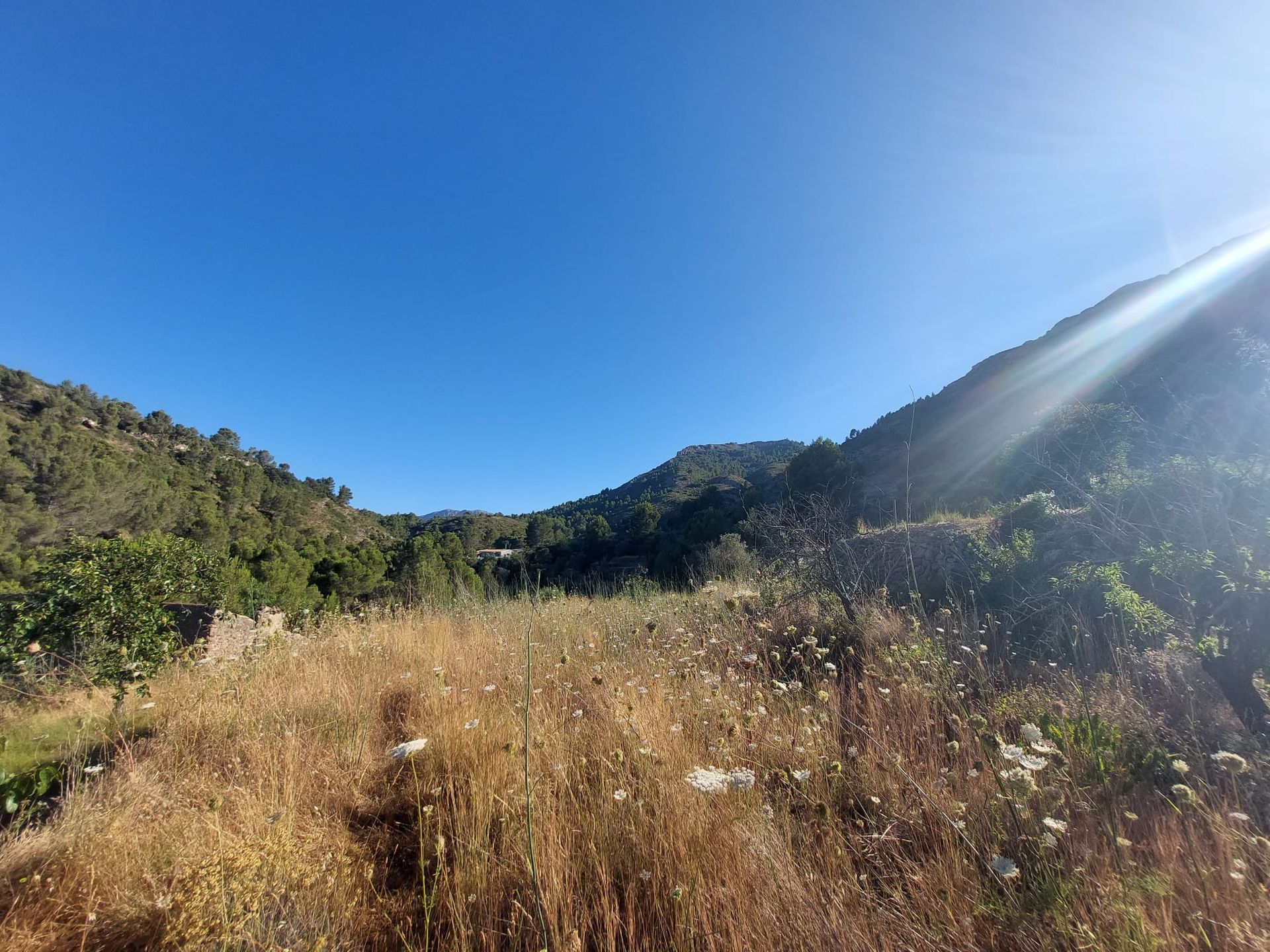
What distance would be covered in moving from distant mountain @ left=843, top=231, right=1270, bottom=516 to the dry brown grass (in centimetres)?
207

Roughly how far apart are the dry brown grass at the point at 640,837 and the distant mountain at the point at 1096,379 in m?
2.07

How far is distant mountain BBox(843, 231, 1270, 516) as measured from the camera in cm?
429

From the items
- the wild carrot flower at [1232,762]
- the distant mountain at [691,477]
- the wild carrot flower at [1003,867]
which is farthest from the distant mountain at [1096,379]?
the distant mountain at [691,477]

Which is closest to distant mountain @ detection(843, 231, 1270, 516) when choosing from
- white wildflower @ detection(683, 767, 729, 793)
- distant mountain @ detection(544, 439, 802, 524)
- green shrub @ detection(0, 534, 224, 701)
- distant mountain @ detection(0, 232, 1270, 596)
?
distant mountain @ detection(0, 232, 1270, 596)

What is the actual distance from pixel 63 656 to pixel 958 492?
83.3 ft

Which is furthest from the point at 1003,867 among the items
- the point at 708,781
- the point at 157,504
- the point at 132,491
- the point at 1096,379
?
the point at 132,491

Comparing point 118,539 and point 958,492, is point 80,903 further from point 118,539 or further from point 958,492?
point 958,492

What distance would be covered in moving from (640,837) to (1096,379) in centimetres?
1132

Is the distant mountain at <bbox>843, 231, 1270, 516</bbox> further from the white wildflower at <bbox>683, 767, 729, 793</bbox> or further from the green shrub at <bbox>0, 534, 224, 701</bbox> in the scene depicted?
the green shrub at <bbox>0, 534, 224, 701</bbox>

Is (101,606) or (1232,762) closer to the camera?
(1232,762)

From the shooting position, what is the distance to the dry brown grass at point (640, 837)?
105 cm

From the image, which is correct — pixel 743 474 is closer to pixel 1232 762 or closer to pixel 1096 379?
pixel 1096 379

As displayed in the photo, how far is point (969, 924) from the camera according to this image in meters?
1.01

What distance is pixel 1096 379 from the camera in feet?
26.9
